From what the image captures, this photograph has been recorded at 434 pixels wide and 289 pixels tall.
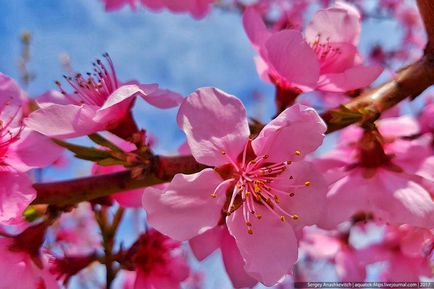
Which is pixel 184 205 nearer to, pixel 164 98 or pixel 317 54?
pixel 164 98

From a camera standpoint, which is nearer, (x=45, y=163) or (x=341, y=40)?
(x=45, y=163)

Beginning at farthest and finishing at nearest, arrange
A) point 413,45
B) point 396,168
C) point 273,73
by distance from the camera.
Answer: point 413,45 → point 396,168 → point 273,73

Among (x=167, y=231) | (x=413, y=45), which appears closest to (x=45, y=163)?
(x=167, y=231)

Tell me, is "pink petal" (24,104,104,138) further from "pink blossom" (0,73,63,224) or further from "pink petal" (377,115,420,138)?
"pink petal" (377,115,420,138)

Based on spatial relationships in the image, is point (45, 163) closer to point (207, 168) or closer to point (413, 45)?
point (207, 168)

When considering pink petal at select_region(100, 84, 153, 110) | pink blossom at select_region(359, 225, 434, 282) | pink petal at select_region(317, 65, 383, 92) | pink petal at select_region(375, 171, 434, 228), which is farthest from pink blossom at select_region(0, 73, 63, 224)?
pink blossom at select_region(359, 225, 434, 282)

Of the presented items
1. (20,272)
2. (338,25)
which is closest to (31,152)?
(20,272)

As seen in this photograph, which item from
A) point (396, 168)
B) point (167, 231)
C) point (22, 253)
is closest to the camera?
point (167, 231)

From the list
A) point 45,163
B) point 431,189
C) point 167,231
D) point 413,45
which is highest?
point 45,163
